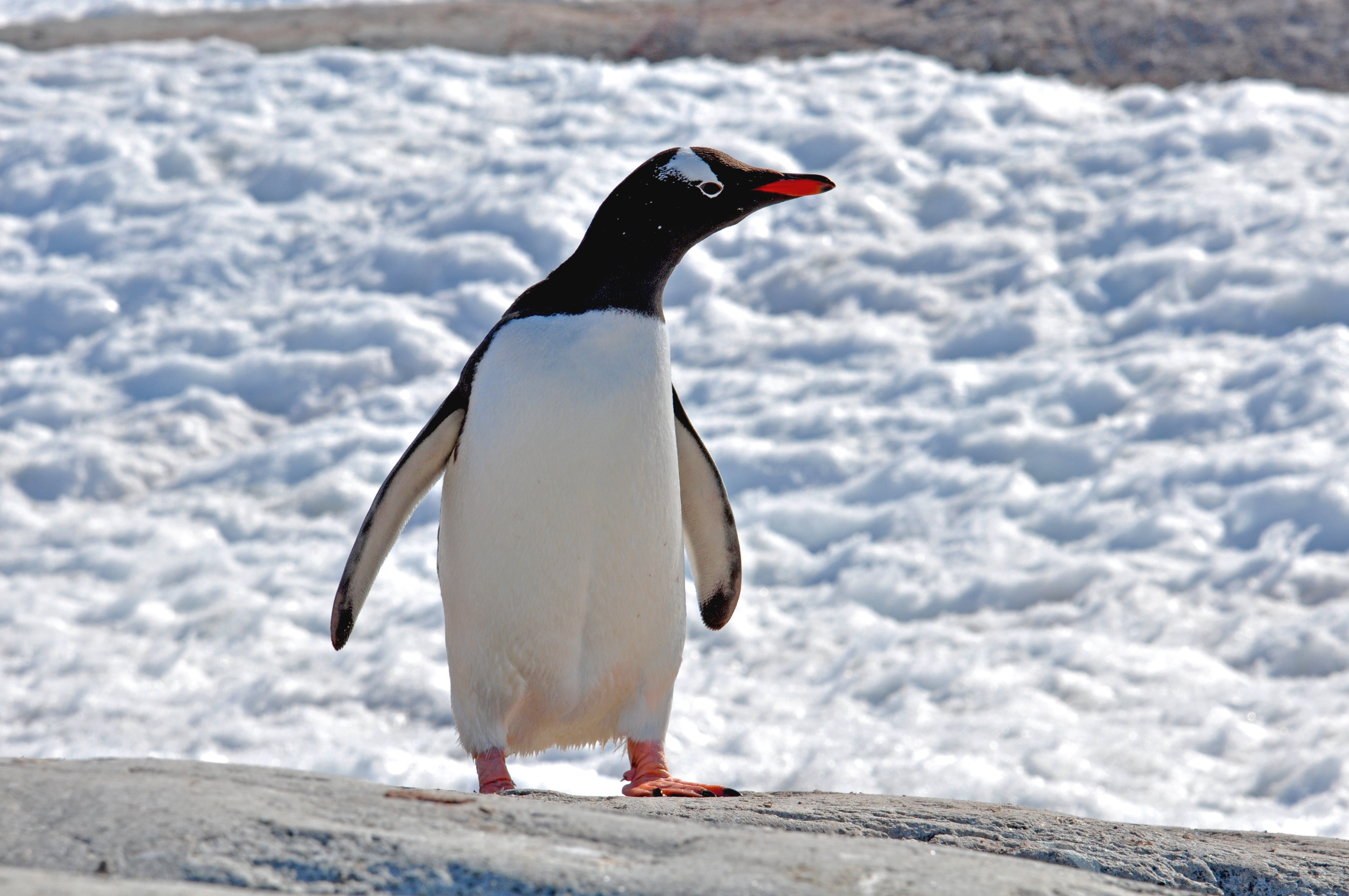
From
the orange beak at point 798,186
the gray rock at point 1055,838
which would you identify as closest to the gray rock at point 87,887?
the gray rock at point 1055,838

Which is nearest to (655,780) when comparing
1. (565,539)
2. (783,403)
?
(565,539)

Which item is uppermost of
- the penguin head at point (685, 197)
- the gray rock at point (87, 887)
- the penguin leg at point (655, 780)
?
the penguin head at point (685, 197)

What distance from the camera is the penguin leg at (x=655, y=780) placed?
2.34m

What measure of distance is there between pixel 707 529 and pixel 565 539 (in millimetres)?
712

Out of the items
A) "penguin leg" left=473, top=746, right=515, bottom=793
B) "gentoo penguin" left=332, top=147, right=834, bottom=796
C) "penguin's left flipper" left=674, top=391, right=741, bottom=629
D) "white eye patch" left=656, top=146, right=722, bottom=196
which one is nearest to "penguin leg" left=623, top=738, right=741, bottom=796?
"gentoo penguin" left=332, top=147, right=834, bottom=796

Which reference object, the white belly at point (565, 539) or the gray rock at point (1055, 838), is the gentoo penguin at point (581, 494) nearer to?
the white belly at point (565, 539)

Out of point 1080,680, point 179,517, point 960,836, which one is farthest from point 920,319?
point 960,836

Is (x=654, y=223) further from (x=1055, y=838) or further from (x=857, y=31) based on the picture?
(x=857, y=31)

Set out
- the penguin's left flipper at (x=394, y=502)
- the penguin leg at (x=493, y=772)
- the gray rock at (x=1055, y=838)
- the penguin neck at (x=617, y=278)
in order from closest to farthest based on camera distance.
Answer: the gray rock at (x=1055, y=838) < the penguin leg at (x=493, y=772) < the penguin neck at (x=617, y=278) < the penguin's left flipper at (x=394, y=502)

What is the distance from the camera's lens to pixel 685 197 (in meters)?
2.79

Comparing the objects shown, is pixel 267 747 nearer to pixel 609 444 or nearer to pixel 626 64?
pixel 609 444

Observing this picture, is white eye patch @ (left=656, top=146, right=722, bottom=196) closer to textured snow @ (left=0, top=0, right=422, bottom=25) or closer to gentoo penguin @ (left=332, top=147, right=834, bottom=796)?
gentoo penguin @ (left=332, top=147, right=834, bottom=796)

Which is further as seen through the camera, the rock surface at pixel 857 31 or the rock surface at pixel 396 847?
the rock surface at pixel 857 31

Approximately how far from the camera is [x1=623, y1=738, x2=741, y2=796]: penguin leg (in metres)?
2.34
